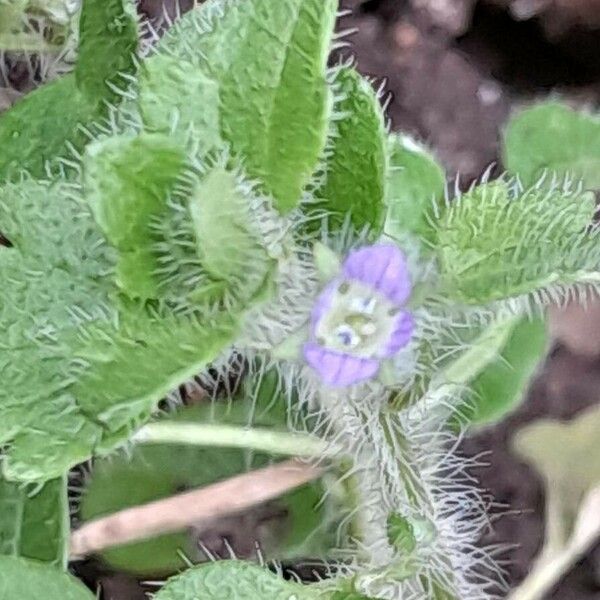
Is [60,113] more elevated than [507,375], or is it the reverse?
[60,113]

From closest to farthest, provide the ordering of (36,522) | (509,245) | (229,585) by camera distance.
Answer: (509,245) → (229,585) → (36,522)

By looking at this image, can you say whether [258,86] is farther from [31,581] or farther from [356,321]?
[31,581]

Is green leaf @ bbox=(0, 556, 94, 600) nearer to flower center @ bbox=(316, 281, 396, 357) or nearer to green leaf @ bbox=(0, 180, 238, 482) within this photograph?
green leaf @ bbox=(0, 180, 238, 482)

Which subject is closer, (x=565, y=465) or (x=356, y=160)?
(x=356, y=160)

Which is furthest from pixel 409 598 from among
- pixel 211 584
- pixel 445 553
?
pixel 211 584

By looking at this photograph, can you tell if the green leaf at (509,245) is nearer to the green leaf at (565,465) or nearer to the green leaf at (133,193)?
the green leaf at (133,193)

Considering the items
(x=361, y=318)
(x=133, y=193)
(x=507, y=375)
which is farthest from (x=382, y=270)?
(x=507, y=375)

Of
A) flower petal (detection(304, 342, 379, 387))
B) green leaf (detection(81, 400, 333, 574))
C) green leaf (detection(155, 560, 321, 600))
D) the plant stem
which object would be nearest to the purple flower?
flower petal (detection(304, 342, 379, 387))
